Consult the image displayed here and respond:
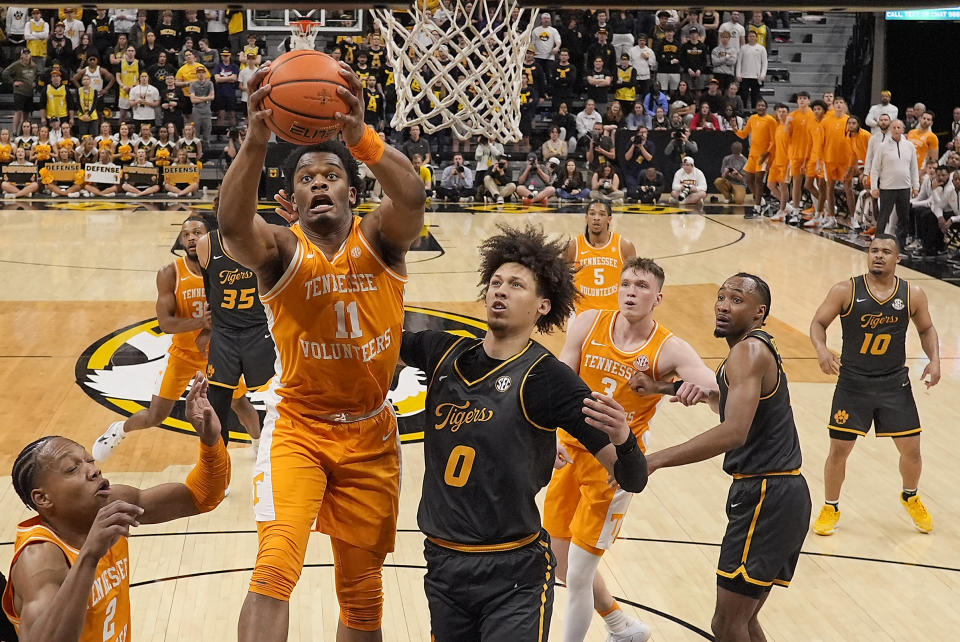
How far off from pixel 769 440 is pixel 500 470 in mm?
1524

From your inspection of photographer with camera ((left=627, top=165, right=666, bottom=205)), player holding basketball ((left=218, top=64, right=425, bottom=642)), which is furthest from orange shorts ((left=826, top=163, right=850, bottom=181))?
player holding basketball ((left=218, top=64, right=425, bottom=642))

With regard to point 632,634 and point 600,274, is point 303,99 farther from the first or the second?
point 600,274

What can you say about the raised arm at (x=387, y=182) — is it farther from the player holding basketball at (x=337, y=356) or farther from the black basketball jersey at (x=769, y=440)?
the black basketball jersey at (x=769, y=440)

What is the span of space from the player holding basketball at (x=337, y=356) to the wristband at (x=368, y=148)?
1cm

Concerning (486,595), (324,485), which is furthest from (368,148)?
(486,595)

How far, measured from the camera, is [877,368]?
6.51m

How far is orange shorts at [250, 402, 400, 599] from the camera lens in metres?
3.61

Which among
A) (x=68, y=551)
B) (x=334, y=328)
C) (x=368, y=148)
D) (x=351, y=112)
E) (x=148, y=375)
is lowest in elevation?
(x=148, y=375)

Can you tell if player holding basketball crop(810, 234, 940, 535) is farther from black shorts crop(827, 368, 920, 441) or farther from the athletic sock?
the athletic sock

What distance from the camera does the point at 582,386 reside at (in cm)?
344

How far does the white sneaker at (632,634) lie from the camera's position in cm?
487

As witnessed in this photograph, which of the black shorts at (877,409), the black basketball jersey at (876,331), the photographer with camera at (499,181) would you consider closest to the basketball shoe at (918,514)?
the black shorts at (877,409)

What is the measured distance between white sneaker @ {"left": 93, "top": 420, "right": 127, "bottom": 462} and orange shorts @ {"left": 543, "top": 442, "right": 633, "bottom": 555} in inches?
129

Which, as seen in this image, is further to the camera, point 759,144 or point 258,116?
point 759,144
